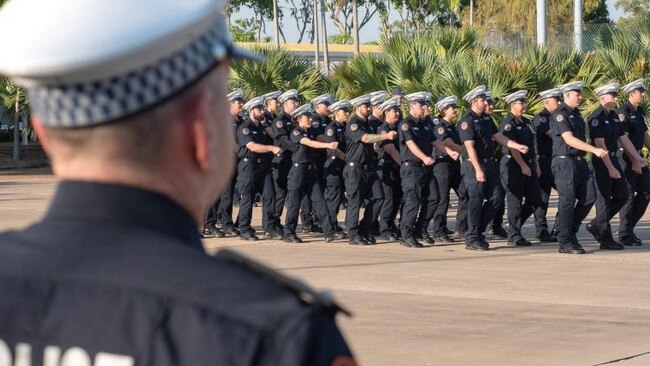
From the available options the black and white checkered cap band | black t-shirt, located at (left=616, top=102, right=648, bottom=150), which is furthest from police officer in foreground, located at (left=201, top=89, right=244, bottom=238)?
the black and white checkered cap band

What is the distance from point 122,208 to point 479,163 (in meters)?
13.0

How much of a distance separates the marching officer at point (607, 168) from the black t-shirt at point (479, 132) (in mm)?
1252

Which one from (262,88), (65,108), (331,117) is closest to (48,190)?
(262,88)

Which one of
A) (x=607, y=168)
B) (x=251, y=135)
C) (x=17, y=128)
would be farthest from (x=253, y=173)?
(x=17, y=128)

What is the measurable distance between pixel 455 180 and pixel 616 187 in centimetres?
242

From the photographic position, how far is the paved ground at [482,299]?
7816mm

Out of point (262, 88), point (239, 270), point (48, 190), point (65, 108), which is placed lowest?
point (48, 190)

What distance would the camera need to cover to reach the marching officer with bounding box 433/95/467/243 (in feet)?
49.6

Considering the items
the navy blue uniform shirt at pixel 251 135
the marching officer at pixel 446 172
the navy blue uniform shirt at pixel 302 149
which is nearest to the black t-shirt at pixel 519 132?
the marching officer at pixel 446 172

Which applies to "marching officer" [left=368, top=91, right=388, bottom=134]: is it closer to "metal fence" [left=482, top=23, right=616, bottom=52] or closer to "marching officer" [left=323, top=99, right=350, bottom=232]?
"marching officer" [left=323, top=99, right=350, bottom=232]

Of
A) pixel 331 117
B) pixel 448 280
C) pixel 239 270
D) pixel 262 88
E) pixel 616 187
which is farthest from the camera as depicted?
pixel 262 88

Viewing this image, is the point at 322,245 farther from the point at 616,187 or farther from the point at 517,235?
the point at 616,187

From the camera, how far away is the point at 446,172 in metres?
15.3

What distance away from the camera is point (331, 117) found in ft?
54.9
